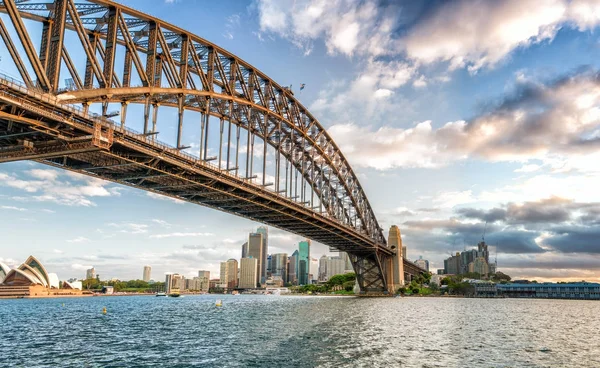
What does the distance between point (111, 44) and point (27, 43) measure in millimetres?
9087

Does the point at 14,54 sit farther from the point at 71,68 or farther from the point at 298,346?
the point at 298,346

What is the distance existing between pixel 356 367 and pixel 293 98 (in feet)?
216

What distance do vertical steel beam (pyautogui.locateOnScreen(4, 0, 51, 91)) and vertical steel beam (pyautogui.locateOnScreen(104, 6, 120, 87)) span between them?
625 centimetres

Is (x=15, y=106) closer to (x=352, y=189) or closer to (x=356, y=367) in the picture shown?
(x=356, y=367)

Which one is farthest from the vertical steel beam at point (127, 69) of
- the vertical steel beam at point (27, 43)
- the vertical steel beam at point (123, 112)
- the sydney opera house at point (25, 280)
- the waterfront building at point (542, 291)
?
the waterfront building at point (542, 291)

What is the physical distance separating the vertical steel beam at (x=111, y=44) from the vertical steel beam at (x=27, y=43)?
6.25 metres

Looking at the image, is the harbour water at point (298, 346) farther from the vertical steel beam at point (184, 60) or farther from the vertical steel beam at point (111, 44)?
the vertical steel beam at point (184, 60)

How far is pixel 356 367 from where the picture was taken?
79.2 ft

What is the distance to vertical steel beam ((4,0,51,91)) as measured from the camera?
32.1 meters

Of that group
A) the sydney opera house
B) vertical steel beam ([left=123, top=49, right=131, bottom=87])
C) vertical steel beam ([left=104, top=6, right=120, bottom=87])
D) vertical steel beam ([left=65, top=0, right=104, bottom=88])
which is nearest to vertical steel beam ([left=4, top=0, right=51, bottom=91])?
vertical steel beam ([left=65, top=0, right=104, bottom=88])

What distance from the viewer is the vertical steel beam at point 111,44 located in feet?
132

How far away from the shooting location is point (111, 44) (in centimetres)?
4100

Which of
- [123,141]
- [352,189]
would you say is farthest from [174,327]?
[352,189]

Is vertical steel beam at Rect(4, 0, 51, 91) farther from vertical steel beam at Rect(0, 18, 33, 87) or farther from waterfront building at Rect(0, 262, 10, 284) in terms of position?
waterfront building at Rect(0, 262, 10, 284)
